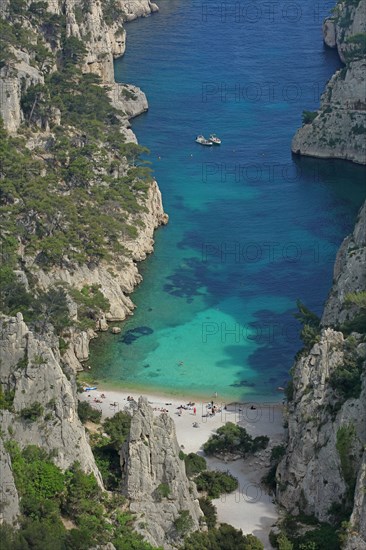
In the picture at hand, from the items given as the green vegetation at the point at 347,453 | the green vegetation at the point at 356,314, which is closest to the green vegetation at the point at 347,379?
the green vegetation at the point at 347,453

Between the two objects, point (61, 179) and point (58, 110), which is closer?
point (61, 179)

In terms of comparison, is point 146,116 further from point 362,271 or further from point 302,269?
point 362,271

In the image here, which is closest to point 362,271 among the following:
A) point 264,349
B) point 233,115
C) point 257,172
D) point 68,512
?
point 264,349

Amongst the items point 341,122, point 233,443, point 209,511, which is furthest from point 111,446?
point 341,122

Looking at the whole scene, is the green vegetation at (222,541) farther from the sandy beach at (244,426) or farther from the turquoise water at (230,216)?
the turquoise water at (230,216)

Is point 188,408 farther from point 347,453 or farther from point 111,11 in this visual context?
point 111,11

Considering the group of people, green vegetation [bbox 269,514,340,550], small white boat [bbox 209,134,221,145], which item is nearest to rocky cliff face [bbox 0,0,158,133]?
small white boat [bbox 209,134,221,145]
